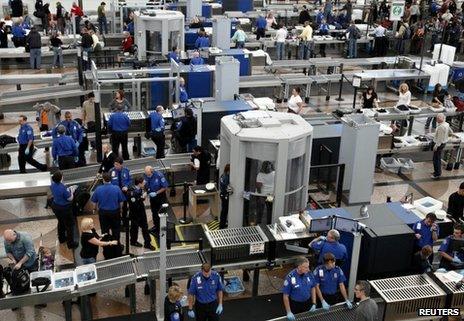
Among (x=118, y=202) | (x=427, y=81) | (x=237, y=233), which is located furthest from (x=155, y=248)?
(x=427, y=81)

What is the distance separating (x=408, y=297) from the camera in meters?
7.20

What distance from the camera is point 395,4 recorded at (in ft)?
63.4

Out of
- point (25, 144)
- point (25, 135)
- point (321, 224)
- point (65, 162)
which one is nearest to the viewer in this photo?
point (321, 224)

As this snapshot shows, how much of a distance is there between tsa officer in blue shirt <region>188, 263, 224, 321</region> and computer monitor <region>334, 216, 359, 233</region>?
180 cm

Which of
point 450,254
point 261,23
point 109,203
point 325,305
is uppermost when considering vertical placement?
point 261,23

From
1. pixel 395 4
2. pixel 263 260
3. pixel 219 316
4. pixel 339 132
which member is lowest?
pixel 219 316

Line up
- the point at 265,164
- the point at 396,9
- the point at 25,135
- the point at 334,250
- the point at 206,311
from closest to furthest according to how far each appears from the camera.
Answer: the point at 206,311, the point at 334,250, the point at 265,164, the point at 25,135, the point at 396,9

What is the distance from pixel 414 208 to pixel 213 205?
3261 millimetres

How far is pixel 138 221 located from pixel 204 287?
2.61m

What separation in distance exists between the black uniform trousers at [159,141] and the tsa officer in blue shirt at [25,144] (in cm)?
229

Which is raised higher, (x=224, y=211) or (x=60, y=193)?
(x=60, y=193)

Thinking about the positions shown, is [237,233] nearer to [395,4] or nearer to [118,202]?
[118,202]

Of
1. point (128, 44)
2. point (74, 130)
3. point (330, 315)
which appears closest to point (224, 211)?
point (330, 315)

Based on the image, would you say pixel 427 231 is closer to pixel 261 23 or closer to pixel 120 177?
pixel 120 177
